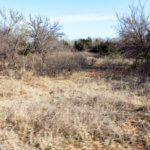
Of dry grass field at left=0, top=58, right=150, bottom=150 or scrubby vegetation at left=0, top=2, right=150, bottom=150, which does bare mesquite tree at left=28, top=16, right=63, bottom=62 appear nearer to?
scrubby vegetation at left=0, top=2, right=150, bottom=150

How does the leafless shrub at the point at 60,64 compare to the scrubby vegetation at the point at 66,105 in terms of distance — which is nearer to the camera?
the scrubby vegetation at the point at 66,105

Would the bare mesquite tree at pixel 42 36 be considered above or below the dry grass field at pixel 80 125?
above

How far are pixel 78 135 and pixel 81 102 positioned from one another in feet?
6.29

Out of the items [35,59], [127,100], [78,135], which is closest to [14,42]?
[35,59]

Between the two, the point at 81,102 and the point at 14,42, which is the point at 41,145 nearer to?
the point at 81,102

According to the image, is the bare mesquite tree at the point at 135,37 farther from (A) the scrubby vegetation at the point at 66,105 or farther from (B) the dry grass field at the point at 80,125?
(B) the dry grass field at the point at 80,125

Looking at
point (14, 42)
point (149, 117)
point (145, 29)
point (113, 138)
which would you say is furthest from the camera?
point (14, 42)

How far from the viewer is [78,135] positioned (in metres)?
3.69

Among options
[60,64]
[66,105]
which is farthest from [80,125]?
[60,64]

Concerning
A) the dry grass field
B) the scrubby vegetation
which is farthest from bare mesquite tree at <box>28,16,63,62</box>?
the dry grass field

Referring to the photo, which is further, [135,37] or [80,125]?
[135,37]

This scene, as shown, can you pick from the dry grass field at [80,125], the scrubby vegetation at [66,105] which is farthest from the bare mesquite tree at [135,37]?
the dry grass field at [80,125]

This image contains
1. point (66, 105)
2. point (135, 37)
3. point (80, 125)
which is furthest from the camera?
point (135, 37)

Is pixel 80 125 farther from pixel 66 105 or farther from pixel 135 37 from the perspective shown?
pixel 135 37
